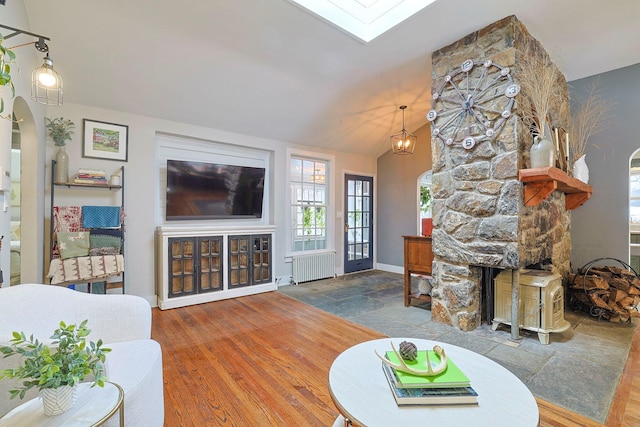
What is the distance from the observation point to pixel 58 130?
10.2 ft

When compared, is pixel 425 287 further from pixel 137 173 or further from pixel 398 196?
pixel 137 173

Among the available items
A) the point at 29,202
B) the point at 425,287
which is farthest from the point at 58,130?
the point at 425,287

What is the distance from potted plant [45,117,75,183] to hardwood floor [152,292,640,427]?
183cm

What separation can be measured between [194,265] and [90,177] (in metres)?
1.54

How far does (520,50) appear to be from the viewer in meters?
2.75

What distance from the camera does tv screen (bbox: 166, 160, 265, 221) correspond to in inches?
155

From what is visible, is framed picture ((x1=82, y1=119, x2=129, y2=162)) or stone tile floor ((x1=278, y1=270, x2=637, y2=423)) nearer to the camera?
stone tile floor ((x1=278, y1=270, x2=637, y2=423))

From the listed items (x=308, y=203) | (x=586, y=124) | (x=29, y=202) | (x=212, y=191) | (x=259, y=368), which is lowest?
(x=259, y=368)

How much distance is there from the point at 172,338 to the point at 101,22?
3.01 metres

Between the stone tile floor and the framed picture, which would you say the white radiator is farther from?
the framed picture

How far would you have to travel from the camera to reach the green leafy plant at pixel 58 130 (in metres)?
3.11

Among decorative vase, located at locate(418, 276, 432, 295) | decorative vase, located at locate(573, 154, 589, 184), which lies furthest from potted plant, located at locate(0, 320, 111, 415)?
decorative vase, located at locate(573, 154, 589, 184)

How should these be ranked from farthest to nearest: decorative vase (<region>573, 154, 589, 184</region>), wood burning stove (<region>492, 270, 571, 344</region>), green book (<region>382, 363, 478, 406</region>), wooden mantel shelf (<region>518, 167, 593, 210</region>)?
decorative vase (<region>573, 154, 589, 184</region>) < wood burning stove (<region>492, 270, 571, 344</region>) < wooden mantel shelf (<region>518, 167, 593, 210</region>) < green book (<region>382, 363, 478, 406</region>)

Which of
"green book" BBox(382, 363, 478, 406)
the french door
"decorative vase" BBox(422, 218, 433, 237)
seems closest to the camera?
"green book" BBox(382, 363, 478, 406)
